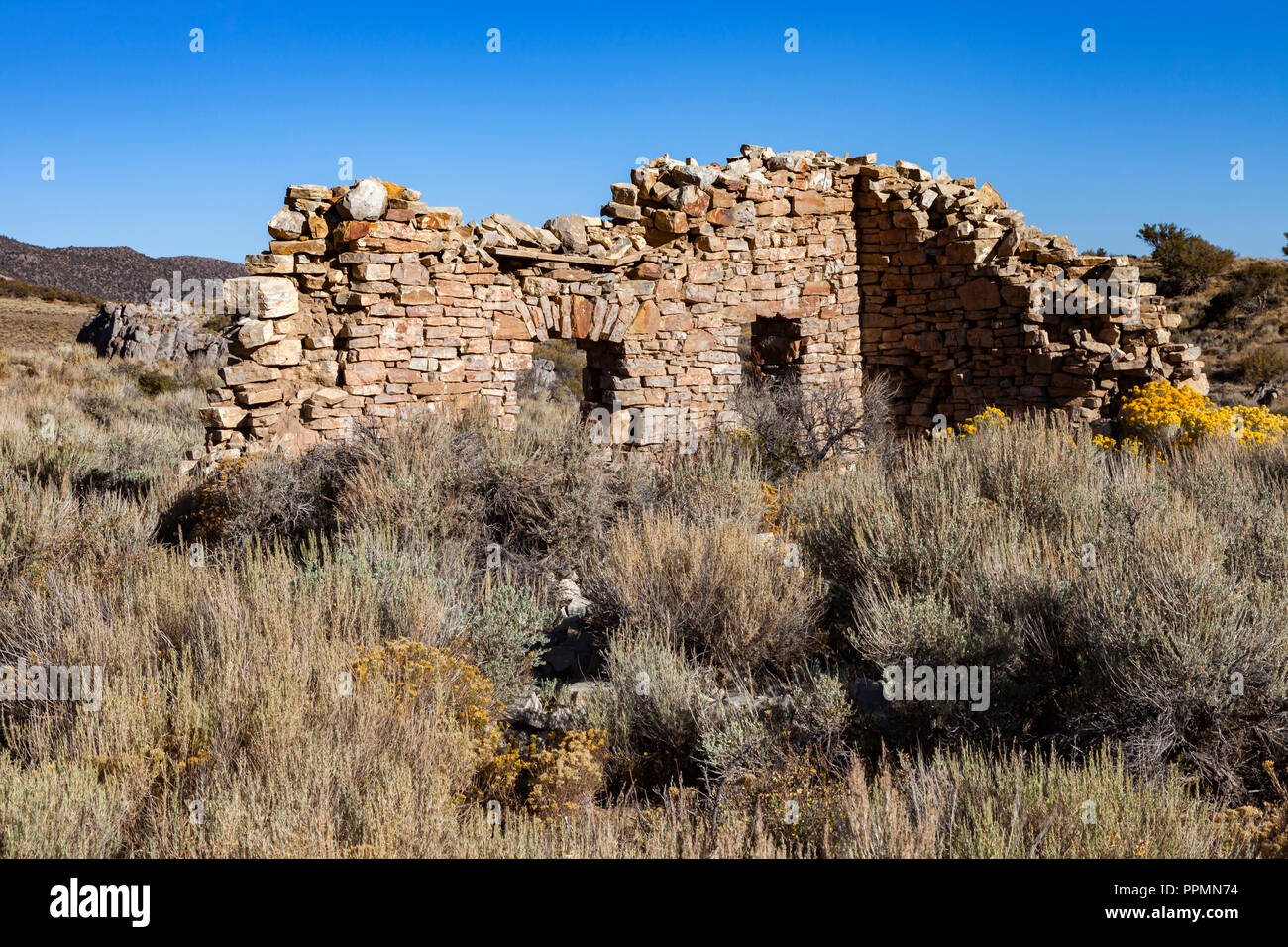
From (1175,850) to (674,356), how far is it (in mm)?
7728

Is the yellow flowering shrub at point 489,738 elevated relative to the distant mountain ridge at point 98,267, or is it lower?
lower

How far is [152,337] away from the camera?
21516mm

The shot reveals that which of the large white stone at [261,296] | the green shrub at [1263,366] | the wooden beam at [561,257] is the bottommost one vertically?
the large white stone at [261,296]

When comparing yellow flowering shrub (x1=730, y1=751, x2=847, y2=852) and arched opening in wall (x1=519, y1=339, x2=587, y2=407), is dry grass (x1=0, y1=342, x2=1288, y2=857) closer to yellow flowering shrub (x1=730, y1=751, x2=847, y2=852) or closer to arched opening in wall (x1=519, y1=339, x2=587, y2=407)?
yellow flowering shrub (x1=730, y1=751, x2=847, y2=852)

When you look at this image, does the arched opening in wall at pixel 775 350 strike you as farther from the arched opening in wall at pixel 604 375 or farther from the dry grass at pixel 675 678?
the dry grass at pixel 675 678

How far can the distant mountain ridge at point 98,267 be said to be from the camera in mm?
46688

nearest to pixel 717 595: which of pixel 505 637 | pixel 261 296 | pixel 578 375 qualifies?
pixel 505 637

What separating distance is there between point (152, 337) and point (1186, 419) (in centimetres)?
2251

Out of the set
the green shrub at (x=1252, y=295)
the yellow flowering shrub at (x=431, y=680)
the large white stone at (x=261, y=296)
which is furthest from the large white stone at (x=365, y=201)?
the green shrub at (x=1252, y=295)

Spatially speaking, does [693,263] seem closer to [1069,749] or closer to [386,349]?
[386,349]

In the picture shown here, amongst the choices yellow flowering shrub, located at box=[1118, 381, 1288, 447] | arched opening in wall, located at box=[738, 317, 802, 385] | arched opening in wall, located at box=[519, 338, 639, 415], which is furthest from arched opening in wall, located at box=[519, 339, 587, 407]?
yellow flowering shrub, located at box=[1118, 381, 1288, 447]

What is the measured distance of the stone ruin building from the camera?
7.85m

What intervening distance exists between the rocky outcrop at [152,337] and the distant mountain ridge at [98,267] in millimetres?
24589

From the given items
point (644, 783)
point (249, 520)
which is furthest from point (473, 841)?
point (249, 520)
